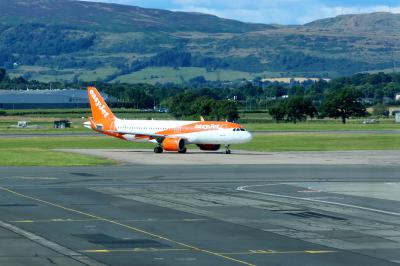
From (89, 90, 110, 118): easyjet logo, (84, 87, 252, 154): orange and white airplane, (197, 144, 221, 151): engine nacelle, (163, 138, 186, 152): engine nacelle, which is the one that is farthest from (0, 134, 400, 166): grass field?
(163, 138, 186, 152): engine nacelle

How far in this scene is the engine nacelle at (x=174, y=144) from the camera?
9969 centimetres

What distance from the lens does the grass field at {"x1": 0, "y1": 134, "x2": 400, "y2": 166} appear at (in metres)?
86.0

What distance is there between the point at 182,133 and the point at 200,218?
55.8 metres

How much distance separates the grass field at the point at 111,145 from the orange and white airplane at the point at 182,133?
8.02 meters

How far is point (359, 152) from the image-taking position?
101 meters

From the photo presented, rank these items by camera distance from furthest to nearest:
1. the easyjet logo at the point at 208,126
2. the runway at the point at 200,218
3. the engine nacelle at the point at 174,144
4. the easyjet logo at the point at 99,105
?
the easyjet logo at the point at 99,105 → the engine nacelle at the point at 174,144 → the easyjet logo at the point at 208,126 → the runway at the point at 200,218

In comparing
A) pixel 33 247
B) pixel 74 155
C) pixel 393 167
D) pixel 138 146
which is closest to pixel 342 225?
pixel 33 247

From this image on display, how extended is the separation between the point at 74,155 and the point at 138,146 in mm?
24061

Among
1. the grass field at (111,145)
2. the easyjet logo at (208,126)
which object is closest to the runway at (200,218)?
the grass field at (111,145)

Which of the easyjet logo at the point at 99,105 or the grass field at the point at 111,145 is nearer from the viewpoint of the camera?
the grass field at the point at 111,145

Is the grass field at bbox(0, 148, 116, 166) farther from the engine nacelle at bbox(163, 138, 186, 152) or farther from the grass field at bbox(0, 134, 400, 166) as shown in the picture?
the engine nacelle at bbox(163, 138, 186, 152)

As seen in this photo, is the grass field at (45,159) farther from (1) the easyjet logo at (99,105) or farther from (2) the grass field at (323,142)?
(2) the grass field at (323,142)

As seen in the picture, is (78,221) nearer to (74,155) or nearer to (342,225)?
(342,225)

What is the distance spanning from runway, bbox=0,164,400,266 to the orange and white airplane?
25.4 m
